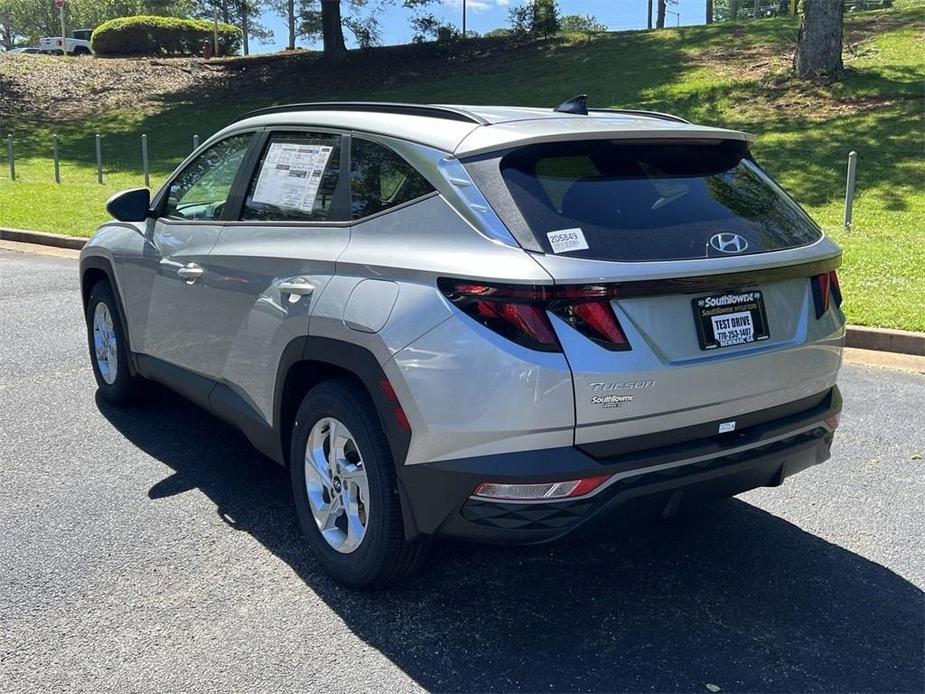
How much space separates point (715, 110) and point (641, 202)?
15.8m

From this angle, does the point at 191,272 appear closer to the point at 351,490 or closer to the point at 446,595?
the point at 351,490

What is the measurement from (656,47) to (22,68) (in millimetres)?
20935

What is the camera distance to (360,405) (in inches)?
132

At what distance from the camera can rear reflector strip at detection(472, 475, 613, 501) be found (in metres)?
2.93

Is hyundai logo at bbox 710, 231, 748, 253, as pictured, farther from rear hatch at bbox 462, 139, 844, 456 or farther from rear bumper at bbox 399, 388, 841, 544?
rear bumper at bbox 399, 388, 841, 544

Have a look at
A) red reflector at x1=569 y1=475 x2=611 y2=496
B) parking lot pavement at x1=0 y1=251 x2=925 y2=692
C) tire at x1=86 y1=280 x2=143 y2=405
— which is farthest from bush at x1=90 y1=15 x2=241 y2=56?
red reflector at x1=569 y1=475 x2=611 y2=496

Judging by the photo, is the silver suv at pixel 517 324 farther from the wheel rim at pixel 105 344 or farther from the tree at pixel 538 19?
the tree at pixel 538 19

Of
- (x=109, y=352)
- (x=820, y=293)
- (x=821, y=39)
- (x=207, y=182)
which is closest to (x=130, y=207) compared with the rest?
(x=207, y=182)

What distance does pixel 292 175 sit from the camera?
4027mm

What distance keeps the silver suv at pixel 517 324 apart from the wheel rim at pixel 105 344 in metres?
1.83

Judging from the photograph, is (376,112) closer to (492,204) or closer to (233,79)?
(492,204)

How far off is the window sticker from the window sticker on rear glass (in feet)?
4.15

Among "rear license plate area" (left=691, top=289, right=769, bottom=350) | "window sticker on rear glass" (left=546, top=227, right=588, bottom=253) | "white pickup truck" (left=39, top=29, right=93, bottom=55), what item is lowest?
"rear license plate area" (left=691, top=289, right=769, bottom=350)

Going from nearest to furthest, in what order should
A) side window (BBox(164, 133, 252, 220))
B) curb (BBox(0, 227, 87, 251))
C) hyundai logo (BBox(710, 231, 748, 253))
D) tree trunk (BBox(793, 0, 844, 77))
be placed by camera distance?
hyundai logo (BBox(710, 231, 748, 253)), side window (BBox(164, 133, 252, 220)), curb (BBox(0, 227, 87, 251)), tree trunk (BBox(793, 0, 844, 77))
